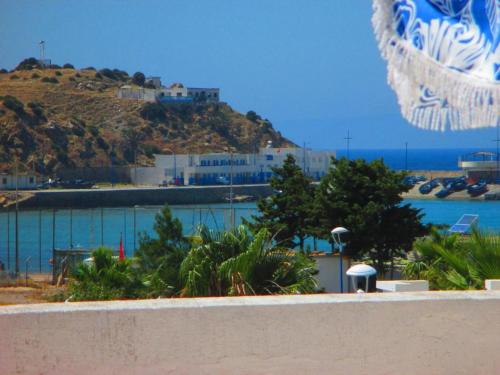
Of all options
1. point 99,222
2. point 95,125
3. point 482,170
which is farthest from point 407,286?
point 95,125

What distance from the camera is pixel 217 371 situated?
492 centimetres

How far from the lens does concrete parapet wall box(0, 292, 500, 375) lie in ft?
15.7

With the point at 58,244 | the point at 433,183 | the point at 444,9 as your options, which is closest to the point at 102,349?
the point at 444,9

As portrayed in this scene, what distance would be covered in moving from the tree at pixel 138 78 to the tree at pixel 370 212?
132m

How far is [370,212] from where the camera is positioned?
942 inches

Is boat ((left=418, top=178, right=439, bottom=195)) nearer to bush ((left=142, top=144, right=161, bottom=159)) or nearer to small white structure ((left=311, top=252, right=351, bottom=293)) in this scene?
bush ((left=142, top=144, right=161, bottom=159))

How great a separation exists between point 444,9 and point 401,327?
1.68 meters

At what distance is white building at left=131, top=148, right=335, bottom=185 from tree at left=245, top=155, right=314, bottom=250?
72247mm

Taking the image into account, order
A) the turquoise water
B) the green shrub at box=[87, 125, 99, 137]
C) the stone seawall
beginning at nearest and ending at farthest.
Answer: the turquoise water → the stone seawall → the green shrub at box=[87, 125, 99, 137]

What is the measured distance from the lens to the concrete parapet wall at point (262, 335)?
15.7 feet

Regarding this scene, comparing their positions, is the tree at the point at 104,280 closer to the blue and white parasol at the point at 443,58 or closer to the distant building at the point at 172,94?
the blue and white parasol at the point at 443,58

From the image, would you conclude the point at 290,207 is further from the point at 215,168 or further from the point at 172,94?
the point at 172,94

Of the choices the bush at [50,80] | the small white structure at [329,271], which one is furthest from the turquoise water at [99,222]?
the bush at [50,80]

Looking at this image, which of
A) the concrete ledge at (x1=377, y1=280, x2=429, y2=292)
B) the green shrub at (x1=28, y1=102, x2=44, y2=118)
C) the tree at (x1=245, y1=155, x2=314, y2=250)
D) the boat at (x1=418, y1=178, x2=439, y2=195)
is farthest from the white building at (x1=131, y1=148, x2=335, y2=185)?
the concrete ledge at (x1=377, y1=280, x2=429, y2=292)
